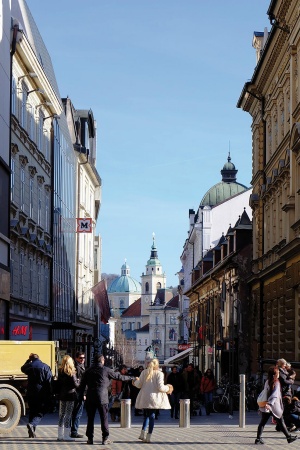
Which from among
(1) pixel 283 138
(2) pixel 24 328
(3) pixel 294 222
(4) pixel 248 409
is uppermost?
(1) pixel 283 138

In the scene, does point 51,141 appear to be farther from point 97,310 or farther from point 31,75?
point 97,310

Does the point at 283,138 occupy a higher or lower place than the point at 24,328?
higher

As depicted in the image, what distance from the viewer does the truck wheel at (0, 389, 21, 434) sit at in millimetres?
20734

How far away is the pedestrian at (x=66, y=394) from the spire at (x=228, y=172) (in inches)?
3405

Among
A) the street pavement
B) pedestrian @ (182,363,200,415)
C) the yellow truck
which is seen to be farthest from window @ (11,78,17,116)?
the street pavement

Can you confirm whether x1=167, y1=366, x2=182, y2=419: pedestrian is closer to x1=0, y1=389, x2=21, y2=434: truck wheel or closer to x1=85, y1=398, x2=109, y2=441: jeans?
x1=0, y1=389, x2=21, y2=434: truck wheel

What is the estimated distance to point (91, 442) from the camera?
62.1 feet

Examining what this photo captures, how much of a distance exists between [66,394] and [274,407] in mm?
3663

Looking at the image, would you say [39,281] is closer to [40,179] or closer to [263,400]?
[40,179]

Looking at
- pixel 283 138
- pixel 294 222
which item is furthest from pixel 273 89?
pixel 294 222

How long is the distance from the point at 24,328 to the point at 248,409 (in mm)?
7813

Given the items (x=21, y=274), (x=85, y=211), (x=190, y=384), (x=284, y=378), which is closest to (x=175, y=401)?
(x=190, y=384)

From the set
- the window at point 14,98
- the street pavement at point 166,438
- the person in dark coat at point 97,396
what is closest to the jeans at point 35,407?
the street pavement at point 166,438

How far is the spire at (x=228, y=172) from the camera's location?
348ft
